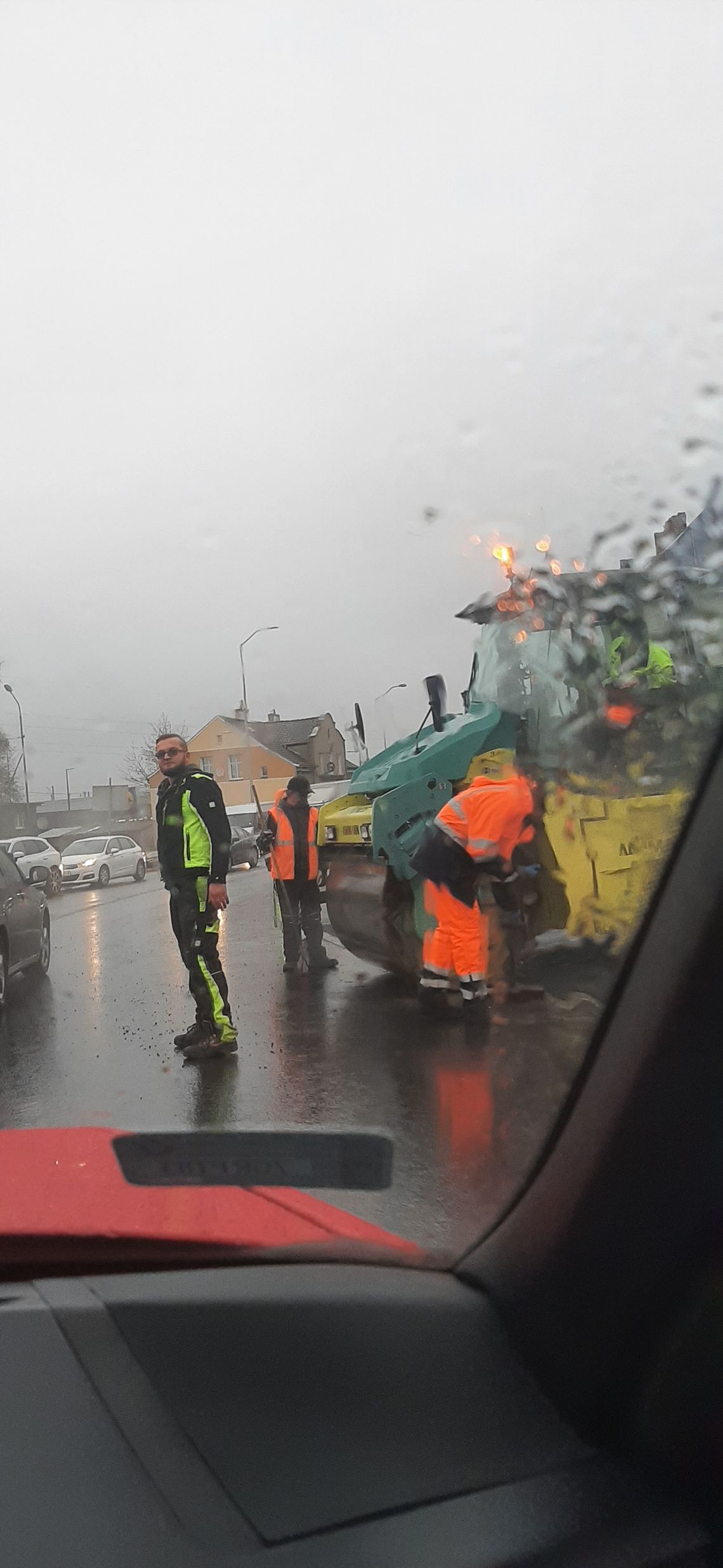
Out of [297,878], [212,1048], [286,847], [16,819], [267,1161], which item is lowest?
[267,1161]

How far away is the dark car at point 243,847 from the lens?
3094mm

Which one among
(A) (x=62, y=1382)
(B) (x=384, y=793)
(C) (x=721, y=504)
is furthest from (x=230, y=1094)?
(C) (x=721, y=504)

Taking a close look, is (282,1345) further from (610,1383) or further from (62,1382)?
(610,1383)

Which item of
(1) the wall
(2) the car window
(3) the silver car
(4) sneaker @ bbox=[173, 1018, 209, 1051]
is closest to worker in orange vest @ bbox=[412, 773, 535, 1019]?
(4) sneaker @ bbox=[173, 1018, 209, 1051]

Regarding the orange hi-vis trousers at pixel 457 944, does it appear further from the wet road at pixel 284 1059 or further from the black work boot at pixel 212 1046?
the black work boot at pixel 212 1046

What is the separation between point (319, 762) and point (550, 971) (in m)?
0.78

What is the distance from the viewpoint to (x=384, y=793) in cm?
351

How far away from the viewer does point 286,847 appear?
12.0 ft

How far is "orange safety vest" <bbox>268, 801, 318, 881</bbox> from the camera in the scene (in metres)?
3.23

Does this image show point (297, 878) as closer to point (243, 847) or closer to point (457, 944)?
point (243, 847)

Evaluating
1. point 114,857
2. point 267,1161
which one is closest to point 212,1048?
point 114,857

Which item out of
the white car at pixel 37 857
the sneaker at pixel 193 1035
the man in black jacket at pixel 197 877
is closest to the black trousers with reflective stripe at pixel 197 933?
the man in black jacket at pixel 197 877

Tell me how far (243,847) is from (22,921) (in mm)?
1401

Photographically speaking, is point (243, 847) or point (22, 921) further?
point (22, 921)
